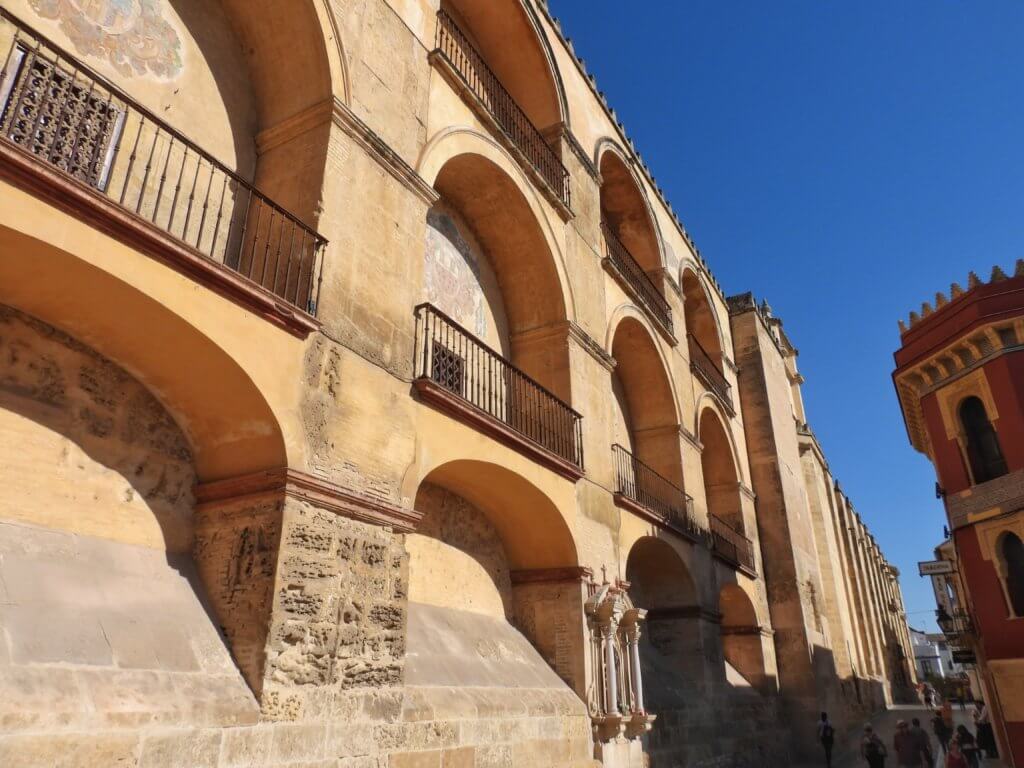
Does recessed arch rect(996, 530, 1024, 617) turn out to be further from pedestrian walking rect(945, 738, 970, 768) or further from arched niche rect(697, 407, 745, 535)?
pedestrian walking rect(945, 738, 970, 768)

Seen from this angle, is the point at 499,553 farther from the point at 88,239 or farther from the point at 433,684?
the point at 88,239

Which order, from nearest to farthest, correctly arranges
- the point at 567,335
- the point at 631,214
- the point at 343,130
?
the point at 343,130, the point at 567,335, the point at 631,214

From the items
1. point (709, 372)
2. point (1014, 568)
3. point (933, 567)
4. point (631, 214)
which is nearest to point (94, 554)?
point (631, 214)

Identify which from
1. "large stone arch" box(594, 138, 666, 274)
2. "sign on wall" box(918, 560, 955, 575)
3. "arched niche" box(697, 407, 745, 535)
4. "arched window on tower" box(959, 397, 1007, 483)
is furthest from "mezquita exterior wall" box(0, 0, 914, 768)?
"sign on wall" box(918, 560, 955, 575)

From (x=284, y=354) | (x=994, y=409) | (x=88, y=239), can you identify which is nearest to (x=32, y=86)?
(x=88, y=239)

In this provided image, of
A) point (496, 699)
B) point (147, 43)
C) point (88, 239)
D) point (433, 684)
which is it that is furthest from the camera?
point (496, 699)

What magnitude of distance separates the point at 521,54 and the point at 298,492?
946 cm

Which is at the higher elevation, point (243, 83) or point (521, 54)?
point (521, 54)

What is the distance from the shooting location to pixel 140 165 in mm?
5465

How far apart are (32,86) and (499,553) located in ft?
21.9

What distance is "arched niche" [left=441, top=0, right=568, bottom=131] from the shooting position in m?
11.5

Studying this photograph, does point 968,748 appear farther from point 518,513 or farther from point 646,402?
point 518,513

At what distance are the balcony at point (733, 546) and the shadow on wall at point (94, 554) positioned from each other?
1210cm

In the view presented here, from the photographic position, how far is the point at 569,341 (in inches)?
404
